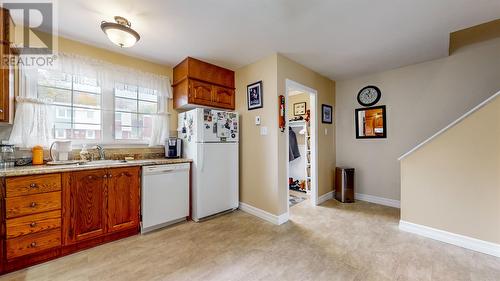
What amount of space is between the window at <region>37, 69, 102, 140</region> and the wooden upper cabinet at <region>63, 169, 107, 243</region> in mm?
792

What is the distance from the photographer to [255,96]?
2.91 m

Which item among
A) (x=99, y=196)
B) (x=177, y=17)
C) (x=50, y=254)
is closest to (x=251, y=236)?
(x=99, y=196)

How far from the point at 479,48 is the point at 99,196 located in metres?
5.10

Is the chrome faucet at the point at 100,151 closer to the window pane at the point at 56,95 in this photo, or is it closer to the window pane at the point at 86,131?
the window pane at the point at 86,131

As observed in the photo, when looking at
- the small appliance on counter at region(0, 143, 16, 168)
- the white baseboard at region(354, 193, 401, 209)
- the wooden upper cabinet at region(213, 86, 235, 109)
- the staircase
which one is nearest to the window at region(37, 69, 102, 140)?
the small appliance on counter at region(0, 143, 16, 168)

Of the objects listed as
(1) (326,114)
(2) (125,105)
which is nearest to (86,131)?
(2) (125,105)

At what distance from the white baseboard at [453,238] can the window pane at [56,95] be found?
14.7 feet

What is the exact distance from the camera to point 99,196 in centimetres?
203

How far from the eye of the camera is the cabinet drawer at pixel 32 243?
5.30ft

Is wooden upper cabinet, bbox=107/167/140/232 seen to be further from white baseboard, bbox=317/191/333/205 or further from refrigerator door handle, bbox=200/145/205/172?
white baseboard, bbox=317/191/333/205

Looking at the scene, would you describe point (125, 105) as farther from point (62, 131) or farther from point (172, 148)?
point (172, 148)

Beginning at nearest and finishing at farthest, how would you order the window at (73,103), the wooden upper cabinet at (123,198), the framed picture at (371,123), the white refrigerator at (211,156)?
the wooden upper cabinet at (123,198) → the window at (73,103) → the white refrigerator at (211,156) → the framed picture at (371,123)

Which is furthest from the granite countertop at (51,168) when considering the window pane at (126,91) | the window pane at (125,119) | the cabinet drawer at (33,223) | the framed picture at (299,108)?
the framed picture at (299,108)

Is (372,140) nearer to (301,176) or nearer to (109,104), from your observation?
(301,176)
